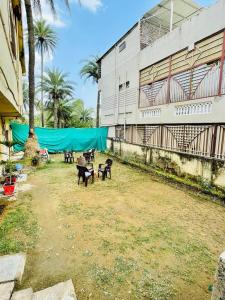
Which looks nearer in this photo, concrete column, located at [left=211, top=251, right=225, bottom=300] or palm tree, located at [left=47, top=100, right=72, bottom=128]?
concrete column, located at [left=211, top=251, right=225, bottom=300]

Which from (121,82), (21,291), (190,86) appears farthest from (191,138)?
(121,82)

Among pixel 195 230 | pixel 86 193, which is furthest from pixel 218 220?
pixel 86 193

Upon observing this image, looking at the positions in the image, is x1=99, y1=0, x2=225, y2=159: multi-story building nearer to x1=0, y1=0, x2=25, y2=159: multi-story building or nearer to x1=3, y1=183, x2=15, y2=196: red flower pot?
x1=0, y1=0, x2=25, y2=159: multi-story building

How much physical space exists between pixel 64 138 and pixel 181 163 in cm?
1103

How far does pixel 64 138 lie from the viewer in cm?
1636

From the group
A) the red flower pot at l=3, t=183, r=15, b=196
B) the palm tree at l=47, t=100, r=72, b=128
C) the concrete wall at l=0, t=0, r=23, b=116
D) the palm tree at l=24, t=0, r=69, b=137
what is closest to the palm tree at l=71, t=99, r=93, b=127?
the palm tree at l=47, t=100, r=72, b=128

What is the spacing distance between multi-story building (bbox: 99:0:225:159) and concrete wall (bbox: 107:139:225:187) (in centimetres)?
70

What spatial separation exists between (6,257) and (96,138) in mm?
14456

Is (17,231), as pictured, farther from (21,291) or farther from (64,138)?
(64,138)

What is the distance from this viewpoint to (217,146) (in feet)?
23.6

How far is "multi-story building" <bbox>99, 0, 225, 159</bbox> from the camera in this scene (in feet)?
25.5

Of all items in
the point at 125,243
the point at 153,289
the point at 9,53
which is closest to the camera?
the point at 153,289

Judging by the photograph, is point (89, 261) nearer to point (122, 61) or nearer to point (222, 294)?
point (222, 294)

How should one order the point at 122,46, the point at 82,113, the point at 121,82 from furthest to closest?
the point at 82,113 → the point at 121,82 → the point at 122,46
